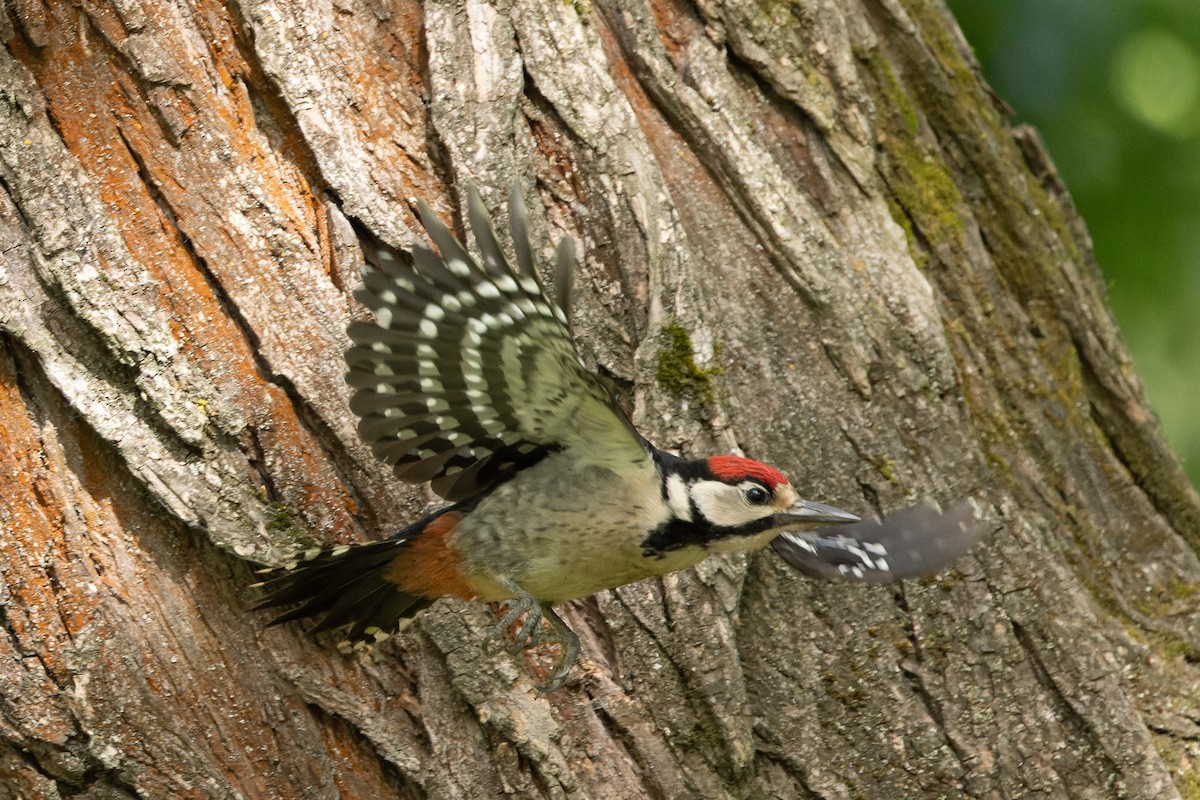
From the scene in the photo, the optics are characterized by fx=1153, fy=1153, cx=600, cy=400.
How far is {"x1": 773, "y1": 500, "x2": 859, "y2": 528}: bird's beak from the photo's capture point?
278cm

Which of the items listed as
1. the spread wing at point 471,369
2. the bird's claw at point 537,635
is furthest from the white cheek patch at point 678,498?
the bird's claw at point 537,635

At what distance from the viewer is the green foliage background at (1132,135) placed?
15.4ft

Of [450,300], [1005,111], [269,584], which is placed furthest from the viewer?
[1005,111]

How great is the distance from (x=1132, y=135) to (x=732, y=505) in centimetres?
311

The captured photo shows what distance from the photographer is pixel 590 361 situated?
2934 mm

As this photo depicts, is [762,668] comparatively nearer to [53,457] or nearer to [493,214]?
[493,214]

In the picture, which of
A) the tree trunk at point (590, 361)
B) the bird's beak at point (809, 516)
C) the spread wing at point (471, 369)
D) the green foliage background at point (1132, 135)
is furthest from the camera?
the green foliage background at point (1132, 135)

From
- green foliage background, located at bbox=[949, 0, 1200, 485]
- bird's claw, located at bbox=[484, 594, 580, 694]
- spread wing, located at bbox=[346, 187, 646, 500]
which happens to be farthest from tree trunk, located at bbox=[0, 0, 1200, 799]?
green foliage background, located at bbox=[949, 0, 1200, 485]

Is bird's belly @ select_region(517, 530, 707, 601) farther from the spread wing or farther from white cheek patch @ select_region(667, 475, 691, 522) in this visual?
the spread wing

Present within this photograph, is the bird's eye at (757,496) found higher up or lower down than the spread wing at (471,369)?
lower down

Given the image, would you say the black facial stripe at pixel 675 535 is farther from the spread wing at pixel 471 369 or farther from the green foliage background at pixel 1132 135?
the green foliage background at pixel 1132 135

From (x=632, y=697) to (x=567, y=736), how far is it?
189 mm

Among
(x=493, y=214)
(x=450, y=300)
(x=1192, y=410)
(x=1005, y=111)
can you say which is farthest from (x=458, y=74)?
(x=1192, y=410)

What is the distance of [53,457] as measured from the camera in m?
2.56
